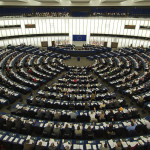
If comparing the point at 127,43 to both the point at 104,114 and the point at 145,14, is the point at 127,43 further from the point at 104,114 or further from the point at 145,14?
the point at 104,114

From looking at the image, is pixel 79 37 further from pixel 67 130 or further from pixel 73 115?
pixel 67 130

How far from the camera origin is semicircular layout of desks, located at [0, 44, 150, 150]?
9523mm

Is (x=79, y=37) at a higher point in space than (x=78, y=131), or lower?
higher

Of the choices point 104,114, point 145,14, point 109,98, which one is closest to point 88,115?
point 104,114

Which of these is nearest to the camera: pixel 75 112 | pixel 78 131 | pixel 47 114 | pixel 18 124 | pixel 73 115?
pixel 78 131

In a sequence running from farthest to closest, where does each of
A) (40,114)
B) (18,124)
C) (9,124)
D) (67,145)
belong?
1. (40,114)
2. (9,124)
3. (18,124)
4. (67,145)

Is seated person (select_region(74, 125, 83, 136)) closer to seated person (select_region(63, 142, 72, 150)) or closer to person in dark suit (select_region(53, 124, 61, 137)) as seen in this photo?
seated person (select_region(63, 142, 72, 150))

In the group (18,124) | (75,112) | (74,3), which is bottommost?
(75,112)

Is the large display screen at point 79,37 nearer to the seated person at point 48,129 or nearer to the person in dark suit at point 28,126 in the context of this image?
the person in dark suit at point 28,126

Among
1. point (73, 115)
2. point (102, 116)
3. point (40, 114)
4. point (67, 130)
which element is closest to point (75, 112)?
point (73, 115)

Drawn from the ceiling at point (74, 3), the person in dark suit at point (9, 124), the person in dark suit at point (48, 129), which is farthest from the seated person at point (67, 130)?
the ceiling at point (74, 3)

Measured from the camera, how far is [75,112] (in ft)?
41.2

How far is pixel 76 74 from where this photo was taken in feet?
71.2

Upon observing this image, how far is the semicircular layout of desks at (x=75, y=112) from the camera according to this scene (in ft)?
31.2
